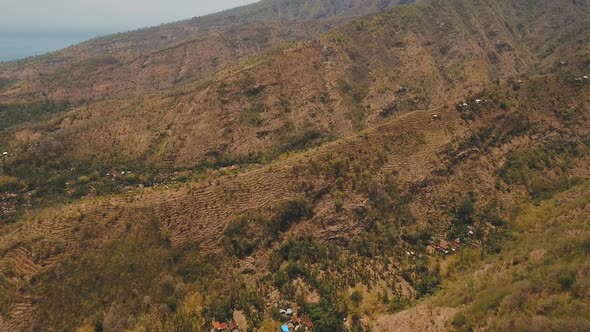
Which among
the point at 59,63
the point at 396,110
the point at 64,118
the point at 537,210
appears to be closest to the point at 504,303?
the point at 537,210

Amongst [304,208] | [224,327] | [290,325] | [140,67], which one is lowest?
[290,325]

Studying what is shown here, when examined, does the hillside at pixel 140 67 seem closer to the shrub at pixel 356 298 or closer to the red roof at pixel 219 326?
the red roof at pixel 219 326

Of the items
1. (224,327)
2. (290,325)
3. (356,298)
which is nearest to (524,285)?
(356,298)

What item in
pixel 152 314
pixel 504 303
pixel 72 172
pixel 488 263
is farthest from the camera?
pixel 72 172

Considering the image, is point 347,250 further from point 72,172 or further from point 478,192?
point 72,172

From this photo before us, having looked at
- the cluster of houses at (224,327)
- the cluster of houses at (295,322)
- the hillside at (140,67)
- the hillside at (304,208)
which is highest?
the hillside at (140,67)

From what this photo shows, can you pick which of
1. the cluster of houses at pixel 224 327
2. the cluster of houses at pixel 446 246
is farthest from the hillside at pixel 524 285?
the cluster of houses at pixel 224 327

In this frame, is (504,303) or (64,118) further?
(64,118)

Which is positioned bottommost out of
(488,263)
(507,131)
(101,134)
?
(488,263)

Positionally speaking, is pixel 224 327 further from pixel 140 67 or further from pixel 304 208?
pixel 140 67
